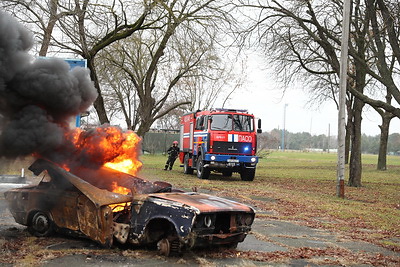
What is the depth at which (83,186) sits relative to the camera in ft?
22.6

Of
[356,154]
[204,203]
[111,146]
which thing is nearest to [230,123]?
[356,154]

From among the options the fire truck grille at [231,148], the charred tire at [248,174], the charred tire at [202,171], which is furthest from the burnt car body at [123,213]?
the charred tire at [248,174]

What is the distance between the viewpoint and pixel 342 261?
6.97 m

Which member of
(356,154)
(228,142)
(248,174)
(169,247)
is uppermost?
(228,142)

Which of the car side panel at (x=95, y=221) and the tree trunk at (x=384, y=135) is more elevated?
the tree trunk at (x=384, y=135)

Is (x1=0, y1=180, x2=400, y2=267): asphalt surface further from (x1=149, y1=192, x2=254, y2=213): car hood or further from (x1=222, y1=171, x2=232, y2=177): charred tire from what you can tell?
(x1=222, y1=171, x2=232, y2=177): charred tire

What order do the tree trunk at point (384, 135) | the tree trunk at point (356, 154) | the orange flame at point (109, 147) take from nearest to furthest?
the orange flame at point (109, 147)
the tree trunk at point (356, 154)
the tree trunk at point (384, 135)

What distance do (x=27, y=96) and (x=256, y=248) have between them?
459cm

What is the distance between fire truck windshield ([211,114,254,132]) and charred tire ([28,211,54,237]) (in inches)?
543

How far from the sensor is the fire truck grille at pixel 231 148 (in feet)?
67.9

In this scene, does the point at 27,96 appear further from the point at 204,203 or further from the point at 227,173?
the point at 227,173

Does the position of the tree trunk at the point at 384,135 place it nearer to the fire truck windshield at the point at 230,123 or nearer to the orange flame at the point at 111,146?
the fire truck windshield at the point at 230,123

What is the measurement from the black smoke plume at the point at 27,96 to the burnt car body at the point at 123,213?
1.42 feet

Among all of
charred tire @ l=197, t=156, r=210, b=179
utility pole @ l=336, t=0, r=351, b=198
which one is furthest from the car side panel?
charred tire @ l=197, t=156, r=210, b=179
